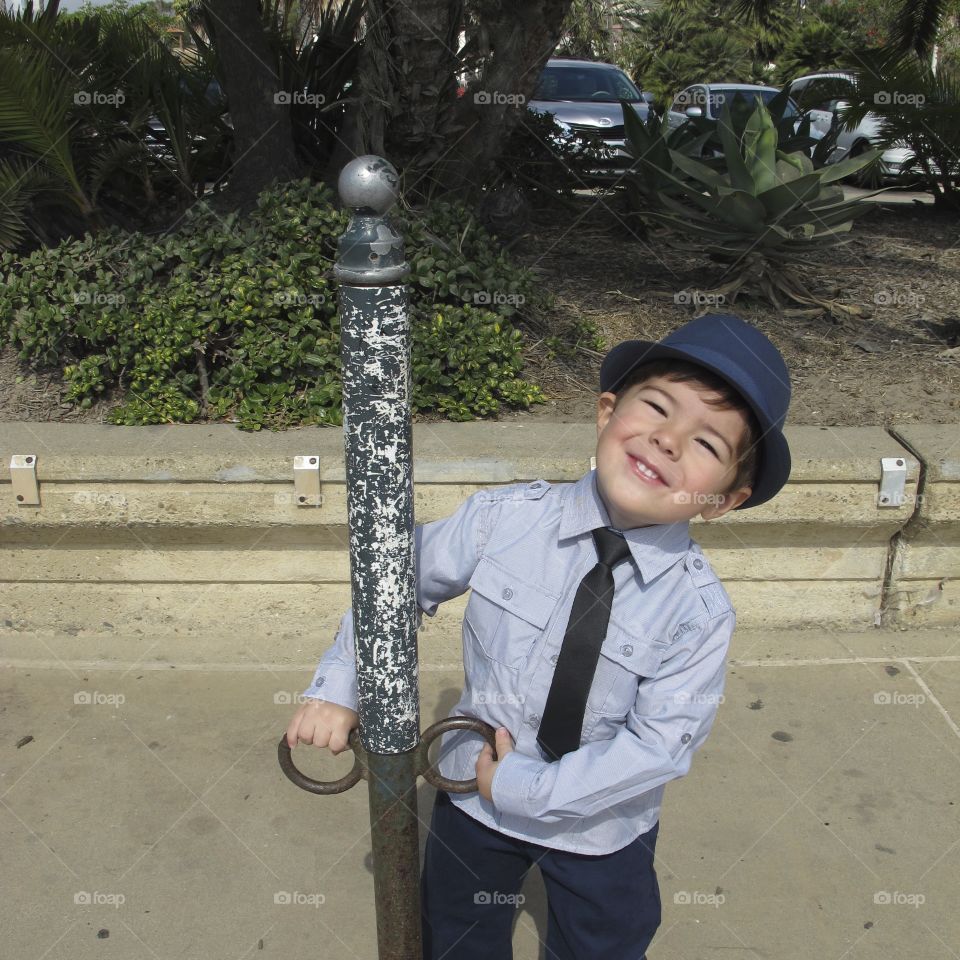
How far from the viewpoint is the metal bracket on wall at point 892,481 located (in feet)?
11.0

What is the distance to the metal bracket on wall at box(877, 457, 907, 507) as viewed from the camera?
336 cm

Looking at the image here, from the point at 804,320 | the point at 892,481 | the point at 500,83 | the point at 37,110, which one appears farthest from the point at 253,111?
the point at 892,481

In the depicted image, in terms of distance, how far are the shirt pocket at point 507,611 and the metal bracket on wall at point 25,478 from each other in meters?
1.98

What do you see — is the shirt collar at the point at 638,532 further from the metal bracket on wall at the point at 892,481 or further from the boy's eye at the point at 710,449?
the metal bracket on wall at the point at 892,481

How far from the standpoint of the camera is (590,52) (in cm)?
2436

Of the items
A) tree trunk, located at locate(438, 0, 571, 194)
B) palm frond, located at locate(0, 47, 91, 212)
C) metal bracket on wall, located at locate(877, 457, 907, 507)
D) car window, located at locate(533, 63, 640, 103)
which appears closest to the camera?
metal bracket on wall, located at locate(877, 457, 907, 507)

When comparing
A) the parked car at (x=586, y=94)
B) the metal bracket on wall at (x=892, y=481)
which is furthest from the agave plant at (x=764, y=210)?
the parked car at (x=586, y=94)

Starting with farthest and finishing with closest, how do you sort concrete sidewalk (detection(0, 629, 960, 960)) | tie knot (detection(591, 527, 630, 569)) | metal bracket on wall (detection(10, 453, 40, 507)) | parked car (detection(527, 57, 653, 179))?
parked car (detection(527, 57, 653, 179)), metal bracket on wall (detection(10, 453, 40, 507)), concrete sidewalk (detection(0, 629, 960, 960)), tie knot (detection(591, 527, 630, 569))

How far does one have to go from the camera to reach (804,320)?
15.6 ft

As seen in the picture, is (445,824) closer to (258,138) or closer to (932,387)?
(932,387)

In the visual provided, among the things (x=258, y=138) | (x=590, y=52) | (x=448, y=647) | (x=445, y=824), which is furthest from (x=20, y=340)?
(x=590, y=52)

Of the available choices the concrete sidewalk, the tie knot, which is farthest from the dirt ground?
the tie knot

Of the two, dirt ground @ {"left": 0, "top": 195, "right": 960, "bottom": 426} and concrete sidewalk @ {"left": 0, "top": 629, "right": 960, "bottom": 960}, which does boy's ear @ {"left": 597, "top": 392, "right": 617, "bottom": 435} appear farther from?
dirt ground @ {"left": 0, "top": 195, "right": 960, "bottom": 426}

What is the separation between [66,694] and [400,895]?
1868 mm
